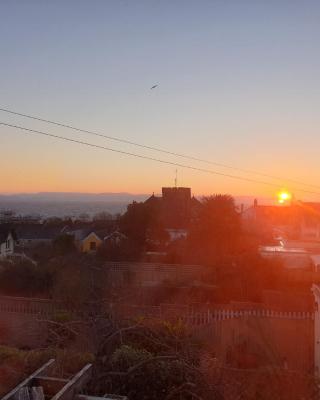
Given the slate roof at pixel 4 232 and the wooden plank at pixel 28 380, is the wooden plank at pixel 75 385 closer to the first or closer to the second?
the wooden plank at pixel 28 380

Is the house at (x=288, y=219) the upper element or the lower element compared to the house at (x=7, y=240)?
upper

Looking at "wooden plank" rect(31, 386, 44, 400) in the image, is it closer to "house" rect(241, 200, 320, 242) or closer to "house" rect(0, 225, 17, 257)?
"house" rect(0, 225, 17, 257)

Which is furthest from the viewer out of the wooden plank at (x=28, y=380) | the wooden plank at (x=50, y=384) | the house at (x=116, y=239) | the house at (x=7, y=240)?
the house at (x=7, y=240)

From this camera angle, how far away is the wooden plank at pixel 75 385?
486 centimetres

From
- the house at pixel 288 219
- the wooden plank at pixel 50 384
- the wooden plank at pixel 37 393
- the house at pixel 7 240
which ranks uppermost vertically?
the house at pixel 288 219

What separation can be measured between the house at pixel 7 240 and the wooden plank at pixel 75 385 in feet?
59.6

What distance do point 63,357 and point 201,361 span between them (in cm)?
181

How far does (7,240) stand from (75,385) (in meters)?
19.9

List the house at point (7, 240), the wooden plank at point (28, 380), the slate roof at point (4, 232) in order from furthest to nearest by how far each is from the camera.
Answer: the slate roof at point (4, 232) → the house at point (7, 240) → the wooden plank at point (28, 380)

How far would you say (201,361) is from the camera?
6477mm

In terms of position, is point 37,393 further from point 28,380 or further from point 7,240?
point 7,240

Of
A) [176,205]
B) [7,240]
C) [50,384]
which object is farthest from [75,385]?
[7,240]

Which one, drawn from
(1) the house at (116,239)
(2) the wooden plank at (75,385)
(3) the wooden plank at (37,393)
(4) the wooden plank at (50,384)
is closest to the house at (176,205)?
(1) the house at (116,239)

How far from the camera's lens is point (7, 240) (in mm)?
24062
